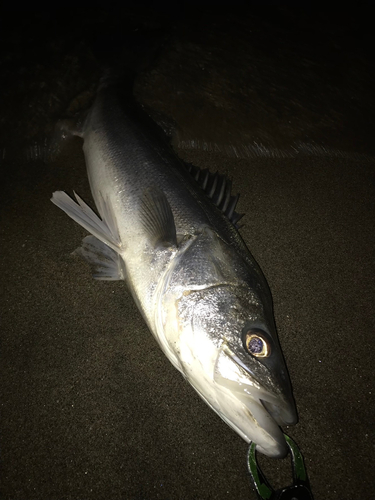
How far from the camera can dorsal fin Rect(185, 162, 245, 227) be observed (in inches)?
88.5

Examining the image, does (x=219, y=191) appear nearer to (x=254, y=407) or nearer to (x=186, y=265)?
(x=186, y=265)

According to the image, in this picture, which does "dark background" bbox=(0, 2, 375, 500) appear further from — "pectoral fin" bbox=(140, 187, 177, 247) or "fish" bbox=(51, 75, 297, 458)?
"pectoral fin" bbox=(140, 187, 177, 247)

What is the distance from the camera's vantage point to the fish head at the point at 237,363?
1.44m

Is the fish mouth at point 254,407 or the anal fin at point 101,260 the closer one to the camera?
the fish mouth at point 254,407

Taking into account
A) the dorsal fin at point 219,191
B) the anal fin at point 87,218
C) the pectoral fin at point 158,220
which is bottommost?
the anal fin at point 87,218

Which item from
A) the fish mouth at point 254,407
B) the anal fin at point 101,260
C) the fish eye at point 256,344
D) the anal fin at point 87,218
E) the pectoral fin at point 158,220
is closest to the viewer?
the fish mouth at point 254,407

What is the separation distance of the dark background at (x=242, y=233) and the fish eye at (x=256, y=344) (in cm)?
78

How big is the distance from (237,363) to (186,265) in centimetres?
61

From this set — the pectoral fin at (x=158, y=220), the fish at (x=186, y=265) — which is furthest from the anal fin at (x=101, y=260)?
the pectoral fin at (x=158, y=220)

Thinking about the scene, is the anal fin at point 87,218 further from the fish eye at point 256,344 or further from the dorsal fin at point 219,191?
the fish eye at point 256,344

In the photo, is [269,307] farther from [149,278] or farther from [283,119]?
[283,119]

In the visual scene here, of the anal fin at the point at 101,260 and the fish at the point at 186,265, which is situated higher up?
the fish at the point at 186,265

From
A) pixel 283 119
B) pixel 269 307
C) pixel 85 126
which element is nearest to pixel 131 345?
pixel 269 307

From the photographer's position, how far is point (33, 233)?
2580mm
